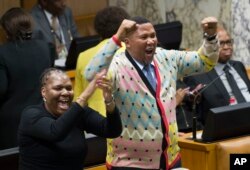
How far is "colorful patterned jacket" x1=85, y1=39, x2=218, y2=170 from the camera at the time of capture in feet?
12.4

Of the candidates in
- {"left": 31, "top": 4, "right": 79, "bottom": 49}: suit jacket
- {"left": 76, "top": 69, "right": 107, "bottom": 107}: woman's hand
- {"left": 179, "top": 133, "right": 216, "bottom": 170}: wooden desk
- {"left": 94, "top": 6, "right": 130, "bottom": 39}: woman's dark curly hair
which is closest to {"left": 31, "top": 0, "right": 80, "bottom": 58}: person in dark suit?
{"left": 31, "top": 4, "right": 79, "bottom": 49}: suit jacket

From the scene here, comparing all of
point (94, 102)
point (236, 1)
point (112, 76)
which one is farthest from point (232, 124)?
point (236, 1)

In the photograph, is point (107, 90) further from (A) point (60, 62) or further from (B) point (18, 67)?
(A) point (60, 62)

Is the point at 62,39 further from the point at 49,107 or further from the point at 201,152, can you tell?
the point at 49,107

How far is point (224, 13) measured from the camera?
7.13 meters

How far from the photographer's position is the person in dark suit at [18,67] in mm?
5000

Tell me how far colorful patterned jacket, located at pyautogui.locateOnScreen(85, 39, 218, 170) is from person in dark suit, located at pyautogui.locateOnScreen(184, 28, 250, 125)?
1553 mm

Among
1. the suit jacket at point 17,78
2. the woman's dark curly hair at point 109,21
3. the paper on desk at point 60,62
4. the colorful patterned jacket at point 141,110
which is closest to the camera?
the colorful patterned jacket at point 141,110

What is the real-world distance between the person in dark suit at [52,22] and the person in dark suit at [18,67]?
1665mm

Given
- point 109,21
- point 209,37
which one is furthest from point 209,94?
point 209,37

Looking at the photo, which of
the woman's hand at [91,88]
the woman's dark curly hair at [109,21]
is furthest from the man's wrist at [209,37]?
the woman's dark curly hair at [109,21]

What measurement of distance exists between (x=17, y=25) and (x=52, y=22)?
1.96 metres

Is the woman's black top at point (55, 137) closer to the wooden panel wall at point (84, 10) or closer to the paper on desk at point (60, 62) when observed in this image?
the paper on desk at point (60, 62)

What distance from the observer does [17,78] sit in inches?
199
